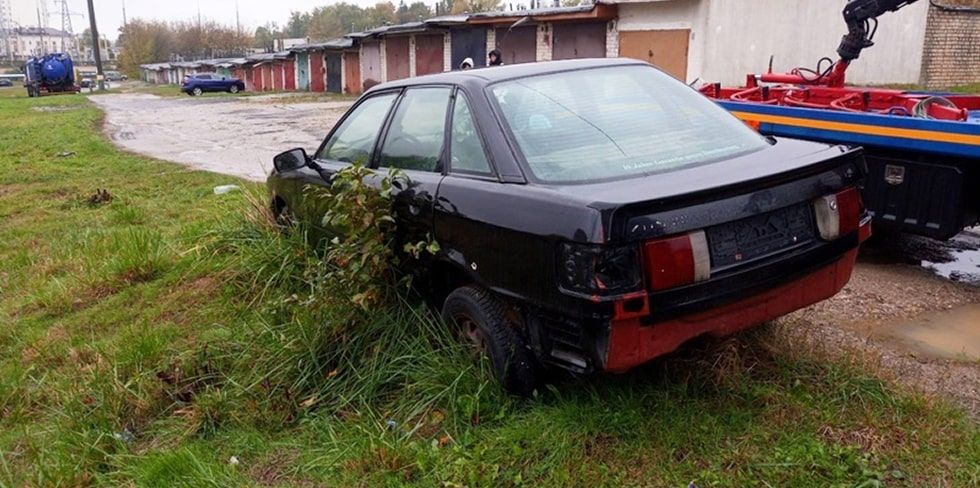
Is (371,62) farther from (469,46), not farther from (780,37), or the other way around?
(780,37)

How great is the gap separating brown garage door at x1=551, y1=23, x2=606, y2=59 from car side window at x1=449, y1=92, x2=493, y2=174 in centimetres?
1840

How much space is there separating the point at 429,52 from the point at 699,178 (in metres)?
27.8

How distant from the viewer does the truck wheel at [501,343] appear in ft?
11.1

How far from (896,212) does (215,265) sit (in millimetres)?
4818

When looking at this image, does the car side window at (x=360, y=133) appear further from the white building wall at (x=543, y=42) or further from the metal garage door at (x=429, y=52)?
the metal garage door at (x=429, y=52)

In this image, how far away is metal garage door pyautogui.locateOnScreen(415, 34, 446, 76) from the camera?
29.4 m

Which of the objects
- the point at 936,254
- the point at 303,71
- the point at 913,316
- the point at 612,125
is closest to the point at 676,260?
the point at 612,125

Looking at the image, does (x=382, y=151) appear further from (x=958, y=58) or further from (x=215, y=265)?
(x=958, y=58)

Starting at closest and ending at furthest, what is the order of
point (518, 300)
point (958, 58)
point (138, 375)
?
point (518, 300), point (138, 375), point (958, 58)

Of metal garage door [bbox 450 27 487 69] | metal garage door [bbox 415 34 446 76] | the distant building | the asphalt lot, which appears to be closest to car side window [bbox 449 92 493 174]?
the asphalt lot

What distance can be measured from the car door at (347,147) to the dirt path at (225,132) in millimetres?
3067

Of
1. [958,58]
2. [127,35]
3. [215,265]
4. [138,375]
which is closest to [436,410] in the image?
[138,375]

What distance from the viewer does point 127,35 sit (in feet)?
316

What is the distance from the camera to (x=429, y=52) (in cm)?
2991
